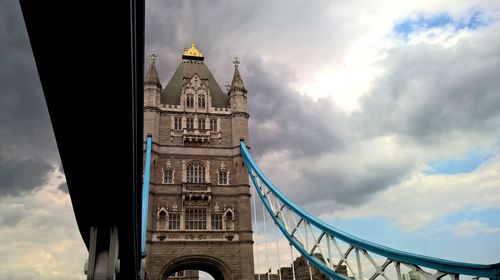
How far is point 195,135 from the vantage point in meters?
29.6

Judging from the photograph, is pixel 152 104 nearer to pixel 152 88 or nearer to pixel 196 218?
pixel 152 88

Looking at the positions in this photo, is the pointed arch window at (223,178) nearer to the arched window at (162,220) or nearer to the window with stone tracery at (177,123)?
the arched window at (162,220)

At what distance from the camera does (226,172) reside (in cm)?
2923

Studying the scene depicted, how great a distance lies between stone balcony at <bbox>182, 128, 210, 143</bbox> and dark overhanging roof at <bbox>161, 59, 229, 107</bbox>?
117 inches

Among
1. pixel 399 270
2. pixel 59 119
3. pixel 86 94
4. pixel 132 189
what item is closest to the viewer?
pixel 86 94

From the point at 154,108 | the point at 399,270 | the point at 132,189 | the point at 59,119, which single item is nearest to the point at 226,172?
the point at 154,108

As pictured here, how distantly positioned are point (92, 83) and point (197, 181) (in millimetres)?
23476

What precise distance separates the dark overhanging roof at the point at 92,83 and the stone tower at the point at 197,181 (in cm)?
1831

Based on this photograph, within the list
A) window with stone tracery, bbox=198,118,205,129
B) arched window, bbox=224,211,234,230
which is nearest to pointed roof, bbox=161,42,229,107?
window with stone tracery, bbox=198,118,205,129

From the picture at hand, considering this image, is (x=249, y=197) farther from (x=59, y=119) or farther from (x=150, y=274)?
(x=59, y=119)

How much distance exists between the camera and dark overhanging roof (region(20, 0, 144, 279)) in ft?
14.9

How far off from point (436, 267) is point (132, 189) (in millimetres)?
8835

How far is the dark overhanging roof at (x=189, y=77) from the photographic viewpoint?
32.0m

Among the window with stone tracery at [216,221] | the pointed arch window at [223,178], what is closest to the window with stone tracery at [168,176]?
the pointed arch window at [223,178]
